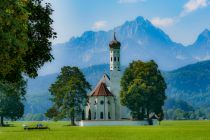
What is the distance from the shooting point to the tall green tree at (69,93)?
440 ft

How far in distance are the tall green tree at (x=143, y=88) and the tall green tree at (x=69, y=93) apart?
500 inches

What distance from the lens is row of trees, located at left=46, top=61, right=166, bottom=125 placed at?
123375 millimetres

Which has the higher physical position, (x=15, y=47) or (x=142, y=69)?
(x=142, y=69)

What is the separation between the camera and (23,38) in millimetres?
26328

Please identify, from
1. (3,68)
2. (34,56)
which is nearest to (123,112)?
(34,56)

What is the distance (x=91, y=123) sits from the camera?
13350 cm

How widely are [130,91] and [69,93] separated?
714 inches

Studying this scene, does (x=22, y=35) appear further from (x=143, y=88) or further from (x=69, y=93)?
(x=69, y=93)

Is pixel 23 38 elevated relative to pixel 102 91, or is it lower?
lower

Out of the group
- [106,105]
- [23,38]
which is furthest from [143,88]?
[23,38]

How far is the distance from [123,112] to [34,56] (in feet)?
377

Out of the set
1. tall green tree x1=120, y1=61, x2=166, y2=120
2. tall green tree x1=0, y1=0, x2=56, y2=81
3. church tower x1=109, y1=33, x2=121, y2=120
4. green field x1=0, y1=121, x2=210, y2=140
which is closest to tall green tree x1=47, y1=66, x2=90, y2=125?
tall green tree x1=120, y1=61, x2=166, y2=120

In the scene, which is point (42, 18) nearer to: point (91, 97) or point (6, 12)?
point (6, 12)

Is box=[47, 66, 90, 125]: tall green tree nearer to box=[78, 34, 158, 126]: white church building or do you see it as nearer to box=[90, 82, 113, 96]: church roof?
box=[78, 34, 158, 126]: white church building
